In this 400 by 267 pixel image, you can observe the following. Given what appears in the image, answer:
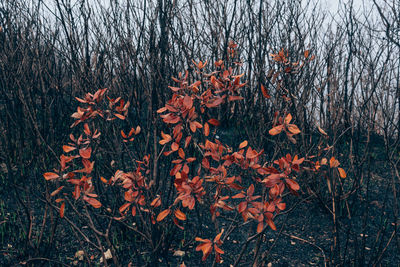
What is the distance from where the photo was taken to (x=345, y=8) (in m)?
2.94

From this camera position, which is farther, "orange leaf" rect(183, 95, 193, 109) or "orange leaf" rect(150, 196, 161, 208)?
"orange leaf" rect(150, 196, 161, 208)

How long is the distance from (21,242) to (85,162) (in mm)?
1174

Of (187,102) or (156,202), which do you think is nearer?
(187,102)

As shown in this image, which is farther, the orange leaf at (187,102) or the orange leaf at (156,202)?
the orange leaf at (156,202)

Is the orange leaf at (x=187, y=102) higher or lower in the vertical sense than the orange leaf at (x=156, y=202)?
higher

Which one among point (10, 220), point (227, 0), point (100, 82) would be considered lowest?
point (10, 220)

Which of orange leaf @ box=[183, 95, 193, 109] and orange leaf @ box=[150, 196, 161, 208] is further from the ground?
orange leaf @ box=[183, 95, 193, 109]

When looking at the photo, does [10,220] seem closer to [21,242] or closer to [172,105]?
[21,242]

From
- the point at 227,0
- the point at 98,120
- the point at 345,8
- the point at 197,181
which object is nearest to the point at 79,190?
the point at 197,181

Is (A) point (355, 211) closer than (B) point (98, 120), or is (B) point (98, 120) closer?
(B) point (98, 120)

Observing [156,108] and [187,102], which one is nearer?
[187,102]

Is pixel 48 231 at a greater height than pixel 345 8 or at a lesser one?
lesser

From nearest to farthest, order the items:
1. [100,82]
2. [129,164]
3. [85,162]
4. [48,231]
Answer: [85,162] < [100,82] < [48,231] < [129,164]

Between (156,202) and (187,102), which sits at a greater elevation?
(187,102)
